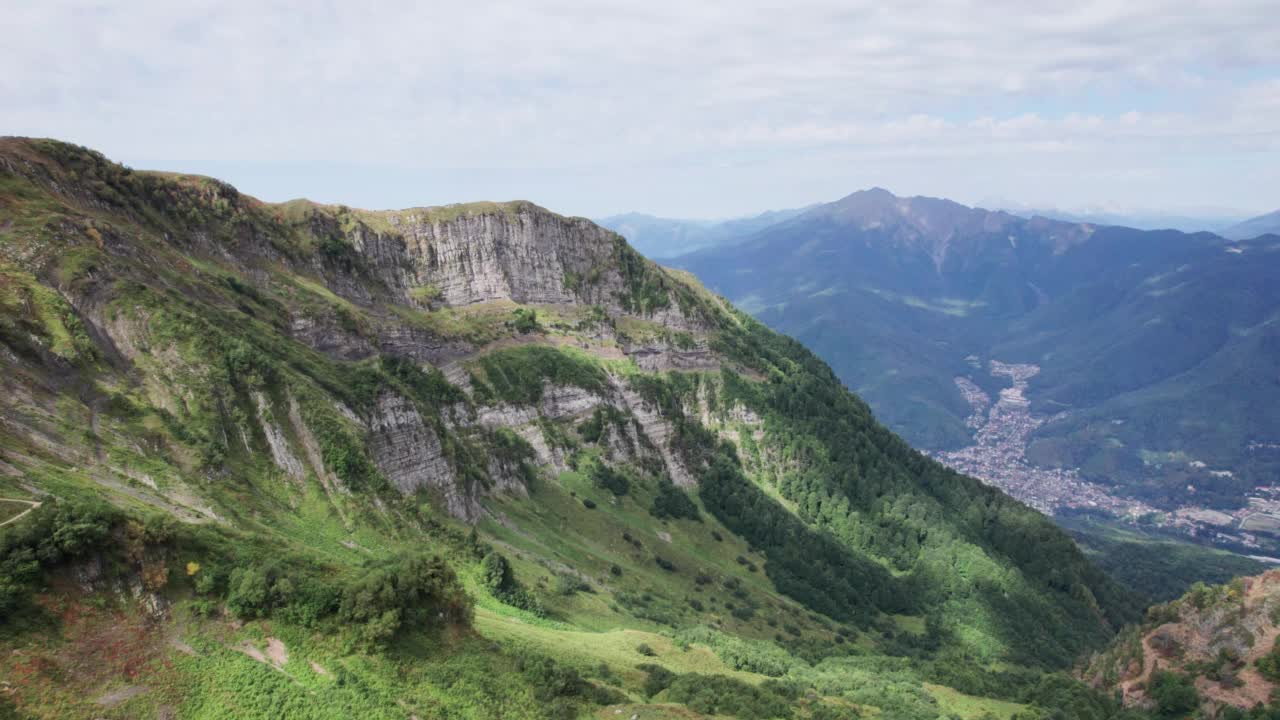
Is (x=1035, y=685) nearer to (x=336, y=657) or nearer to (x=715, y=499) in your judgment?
(x=715, y=499)

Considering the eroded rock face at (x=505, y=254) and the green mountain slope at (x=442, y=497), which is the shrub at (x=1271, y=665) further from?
the eroded rock face at (x=505, y=254)

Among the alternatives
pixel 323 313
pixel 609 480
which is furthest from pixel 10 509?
pixel 609 480

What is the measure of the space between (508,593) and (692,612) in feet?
131

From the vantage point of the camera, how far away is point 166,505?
51.2m

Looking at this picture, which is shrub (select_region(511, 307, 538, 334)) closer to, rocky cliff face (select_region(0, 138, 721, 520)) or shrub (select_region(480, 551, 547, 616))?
rocky cliff face (select_region(0, 138, 721, 520))

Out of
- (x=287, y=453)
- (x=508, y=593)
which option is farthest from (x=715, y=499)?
(x=287, y=453)

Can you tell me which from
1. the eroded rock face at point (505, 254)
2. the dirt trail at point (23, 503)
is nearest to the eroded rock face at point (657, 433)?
the eroded rock face at point (505, 254)

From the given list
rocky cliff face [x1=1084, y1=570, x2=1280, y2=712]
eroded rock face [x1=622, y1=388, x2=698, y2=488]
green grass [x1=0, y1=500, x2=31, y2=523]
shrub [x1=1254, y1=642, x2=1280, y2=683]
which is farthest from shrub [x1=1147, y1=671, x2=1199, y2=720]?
green grass [x1=0, y1=500, x2=31, y2=523]

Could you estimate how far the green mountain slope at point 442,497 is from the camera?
4209cm

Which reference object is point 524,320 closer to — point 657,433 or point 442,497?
point 657,433

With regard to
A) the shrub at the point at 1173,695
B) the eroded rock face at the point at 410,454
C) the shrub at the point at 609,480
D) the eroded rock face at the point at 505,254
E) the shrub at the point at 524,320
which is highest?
the eroded rock face at the point at 505,254

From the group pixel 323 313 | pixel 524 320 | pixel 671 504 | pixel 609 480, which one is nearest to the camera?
pixel 323 313

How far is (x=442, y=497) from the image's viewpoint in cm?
9225

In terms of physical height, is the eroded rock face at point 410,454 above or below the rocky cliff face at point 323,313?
below
